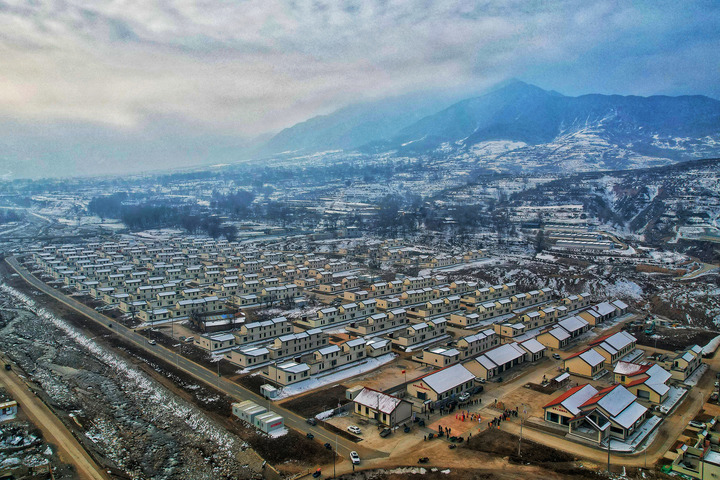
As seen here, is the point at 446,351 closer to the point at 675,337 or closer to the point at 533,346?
the point at 533,346

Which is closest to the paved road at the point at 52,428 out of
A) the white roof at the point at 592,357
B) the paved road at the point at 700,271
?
the white roof at the point at 592,357

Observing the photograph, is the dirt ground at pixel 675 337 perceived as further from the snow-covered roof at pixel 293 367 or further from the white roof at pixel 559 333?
the snow-covered roof at pixel 293 367

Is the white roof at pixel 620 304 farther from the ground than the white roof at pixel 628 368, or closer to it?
closer to it

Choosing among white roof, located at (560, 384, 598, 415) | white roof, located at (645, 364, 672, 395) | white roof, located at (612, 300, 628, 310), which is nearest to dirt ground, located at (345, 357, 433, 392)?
white roof, located at (560, 384, 598, 415)

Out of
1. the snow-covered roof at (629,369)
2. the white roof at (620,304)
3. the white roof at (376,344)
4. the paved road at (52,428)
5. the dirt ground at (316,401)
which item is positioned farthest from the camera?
the white roof at (620,304)

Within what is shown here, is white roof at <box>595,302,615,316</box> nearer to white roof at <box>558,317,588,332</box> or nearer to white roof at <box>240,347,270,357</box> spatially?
white roof at <box>558,317,588,332</box>

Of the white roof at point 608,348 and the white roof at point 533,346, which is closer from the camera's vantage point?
the white roof at point 608,348

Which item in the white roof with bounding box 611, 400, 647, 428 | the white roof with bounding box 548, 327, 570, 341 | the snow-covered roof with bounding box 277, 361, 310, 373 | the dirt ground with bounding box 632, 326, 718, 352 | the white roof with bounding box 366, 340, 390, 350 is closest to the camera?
the white roof with bounding box 611, 400, 647, 428

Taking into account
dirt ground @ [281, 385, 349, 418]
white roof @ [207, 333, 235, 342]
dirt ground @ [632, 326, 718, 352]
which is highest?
white roof @ [207, 333, 235, 342]
